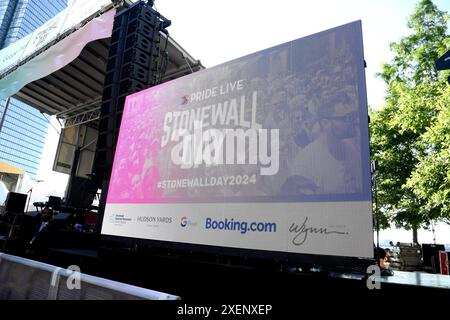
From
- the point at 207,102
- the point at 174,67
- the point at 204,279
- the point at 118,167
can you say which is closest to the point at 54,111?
the point at 174,67

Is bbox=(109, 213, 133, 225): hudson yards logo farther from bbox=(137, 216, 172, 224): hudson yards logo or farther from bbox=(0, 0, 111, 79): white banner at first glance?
bbox=(0, 0, 111, 79): white banner

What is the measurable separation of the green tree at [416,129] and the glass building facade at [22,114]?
17350 millimetres

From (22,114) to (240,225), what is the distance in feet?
255

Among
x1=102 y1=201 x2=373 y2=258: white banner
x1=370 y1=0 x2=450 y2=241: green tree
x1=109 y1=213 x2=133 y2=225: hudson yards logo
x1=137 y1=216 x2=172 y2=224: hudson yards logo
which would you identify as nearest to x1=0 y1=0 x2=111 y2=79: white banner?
x1=109 y1=213 x2=133 y2=225: hudson yards logo

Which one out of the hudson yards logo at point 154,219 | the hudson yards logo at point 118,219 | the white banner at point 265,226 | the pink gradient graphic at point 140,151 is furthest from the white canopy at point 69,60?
the white banner at point 265,226

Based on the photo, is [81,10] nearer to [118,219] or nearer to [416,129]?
[118,219]

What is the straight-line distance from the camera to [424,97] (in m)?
8.49


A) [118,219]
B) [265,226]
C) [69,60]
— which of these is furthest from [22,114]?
[265,226]

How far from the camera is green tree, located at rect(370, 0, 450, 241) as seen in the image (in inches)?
293

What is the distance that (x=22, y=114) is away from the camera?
6506 cm

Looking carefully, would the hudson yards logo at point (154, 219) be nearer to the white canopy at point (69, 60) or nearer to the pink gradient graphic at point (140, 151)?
the pink gradient graphic at point (140, 151)

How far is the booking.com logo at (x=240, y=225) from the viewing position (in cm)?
329

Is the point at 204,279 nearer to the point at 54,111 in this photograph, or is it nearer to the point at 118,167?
the point at 118,167
